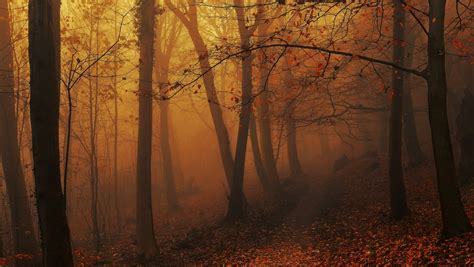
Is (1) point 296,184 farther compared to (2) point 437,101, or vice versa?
(1) point 296,184

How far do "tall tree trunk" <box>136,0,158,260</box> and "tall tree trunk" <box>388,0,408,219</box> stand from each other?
7.43 m

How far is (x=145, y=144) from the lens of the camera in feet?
45.6

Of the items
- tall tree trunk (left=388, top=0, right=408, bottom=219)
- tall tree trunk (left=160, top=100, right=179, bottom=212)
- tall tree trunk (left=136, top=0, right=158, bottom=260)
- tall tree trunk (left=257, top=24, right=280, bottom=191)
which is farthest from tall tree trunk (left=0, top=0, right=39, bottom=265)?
tall tree trunk (left=160, top=100, right=179, bottom=212)

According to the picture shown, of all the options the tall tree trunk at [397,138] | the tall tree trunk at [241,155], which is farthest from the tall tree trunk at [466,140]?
the tall tree trunk at [241,155]

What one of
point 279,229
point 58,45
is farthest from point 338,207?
point 58,45

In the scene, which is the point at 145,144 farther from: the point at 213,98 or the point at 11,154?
the point at 213,98

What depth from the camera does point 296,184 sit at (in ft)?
77.7

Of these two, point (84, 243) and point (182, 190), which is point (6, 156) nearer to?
point (84, 243)

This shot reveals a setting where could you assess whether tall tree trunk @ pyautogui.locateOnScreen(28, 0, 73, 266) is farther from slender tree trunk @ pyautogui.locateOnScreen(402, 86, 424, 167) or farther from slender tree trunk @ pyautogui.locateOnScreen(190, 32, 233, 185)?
slender tree trunk @ pyautogui.locateOnScreen(402, 86, 424, 167)

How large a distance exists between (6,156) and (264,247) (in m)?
8.87

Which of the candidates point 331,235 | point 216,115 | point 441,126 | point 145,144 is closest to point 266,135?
point 216,115

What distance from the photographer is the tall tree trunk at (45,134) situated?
703cm

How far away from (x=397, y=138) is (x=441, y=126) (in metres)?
3.88

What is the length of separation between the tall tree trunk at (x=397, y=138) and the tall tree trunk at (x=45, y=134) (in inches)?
349
